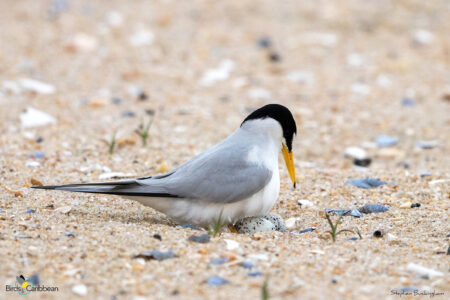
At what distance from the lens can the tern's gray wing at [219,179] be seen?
3.85 metres

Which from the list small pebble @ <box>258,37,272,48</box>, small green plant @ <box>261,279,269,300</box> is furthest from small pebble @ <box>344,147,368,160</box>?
small green plant @ <box>261,279,269,300</box>

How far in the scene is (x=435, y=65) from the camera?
25.5 feet

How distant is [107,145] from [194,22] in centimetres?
339

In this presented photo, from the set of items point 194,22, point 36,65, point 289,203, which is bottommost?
point 289,203

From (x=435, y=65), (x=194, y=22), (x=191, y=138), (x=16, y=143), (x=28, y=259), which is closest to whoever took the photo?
(x=28, y=259)

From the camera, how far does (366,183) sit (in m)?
4.75

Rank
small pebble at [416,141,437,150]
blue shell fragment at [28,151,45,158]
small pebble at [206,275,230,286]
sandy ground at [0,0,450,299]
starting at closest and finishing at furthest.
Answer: small pebble at [206,275,230,286], sandy ground at [0,0,450,299], blue shell fragment at [28,151,45,158], small pebble at [416,141,437,150]

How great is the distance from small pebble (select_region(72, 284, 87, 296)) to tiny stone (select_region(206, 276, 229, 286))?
54cm

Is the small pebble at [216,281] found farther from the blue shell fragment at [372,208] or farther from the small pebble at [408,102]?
the small pebble at [408,102]

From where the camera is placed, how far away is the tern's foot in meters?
3.83

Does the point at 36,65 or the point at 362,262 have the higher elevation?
the point at 36,65

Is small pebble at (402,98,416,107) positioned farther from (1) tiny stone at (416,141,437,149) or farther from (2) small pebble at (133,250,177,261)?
(2) small pebble at (133,250,177,261)

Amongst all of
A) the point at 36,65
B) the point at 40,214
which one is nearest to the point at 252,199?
the point at 40,214

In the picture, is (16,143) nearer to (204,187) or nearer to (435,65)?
(204,187)
